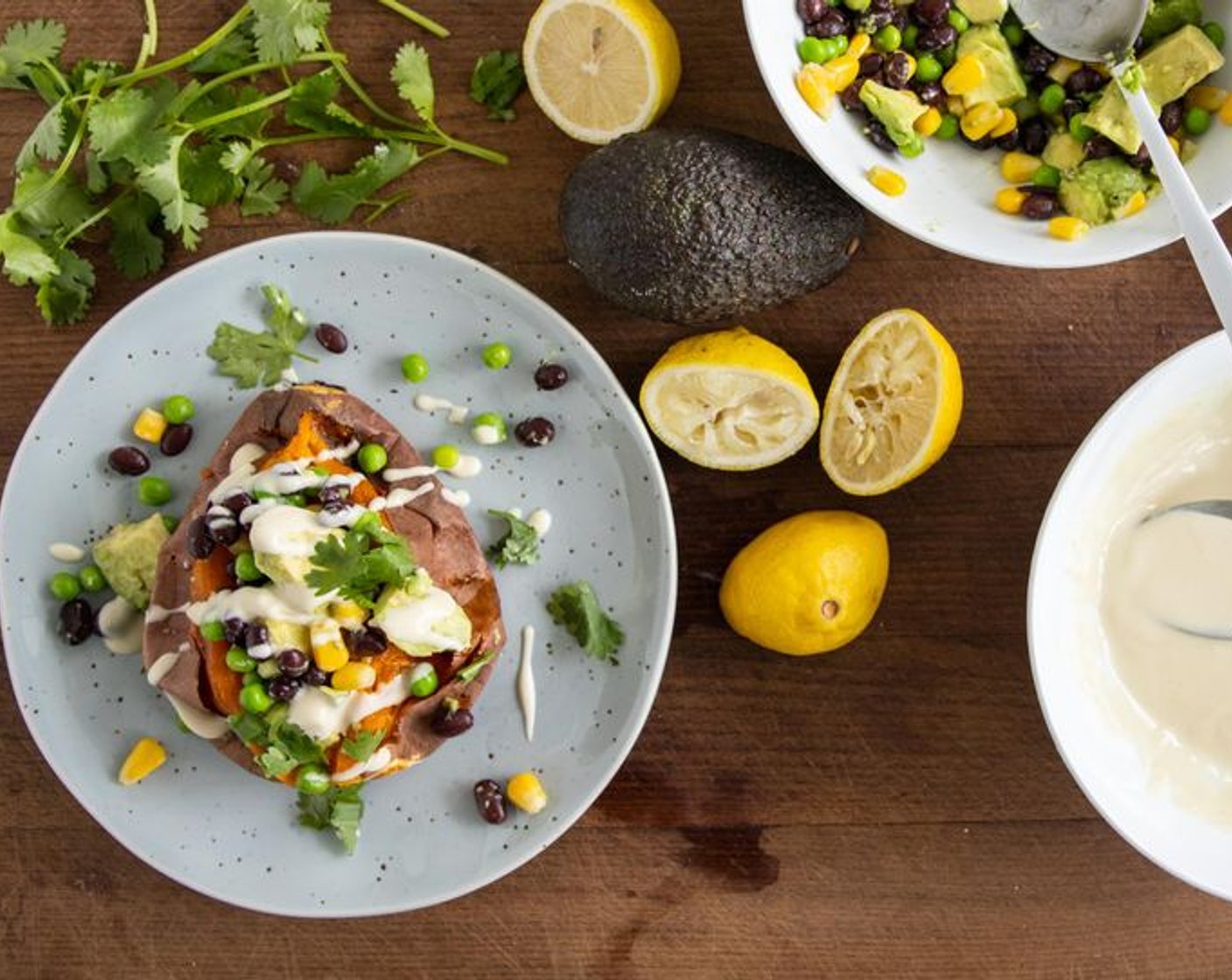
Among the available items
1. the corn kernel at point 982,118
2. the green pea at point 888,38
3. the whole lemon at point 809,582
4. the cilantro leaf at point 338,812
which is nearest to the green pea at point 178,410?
the cilantro leaf at point 338,812

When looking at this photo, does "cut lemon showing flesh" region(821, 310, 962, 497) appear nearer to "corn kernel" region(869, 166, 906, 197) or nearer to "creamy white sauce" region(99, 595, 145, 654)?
"corn kernel" region(869, 166, 906, 197)

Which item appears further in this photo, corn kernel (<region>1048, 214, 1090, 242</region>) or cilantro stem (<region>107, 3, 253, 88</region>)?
cilantro stem (<region>107, 3, 253, 88</region>)

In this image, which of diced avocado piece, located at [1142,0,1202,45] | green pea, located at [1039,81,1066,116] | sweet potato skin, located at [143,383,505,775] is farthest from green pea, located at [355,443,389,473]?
diced avocado piece, located at [1142,0,1202,45]

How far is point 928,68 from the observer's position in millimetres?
2688

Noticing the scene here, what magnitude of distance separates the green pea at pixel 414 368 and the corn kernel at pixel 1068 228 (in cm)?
130

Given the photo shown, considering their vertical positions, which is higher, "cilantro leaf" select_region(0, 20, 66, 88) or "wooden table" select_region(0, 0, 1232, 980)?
"cilantro leaf" select_region(0, 20, 66, 88)

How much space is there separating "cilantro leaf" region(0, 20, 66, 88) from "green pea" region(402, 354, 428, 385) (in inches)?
39.7

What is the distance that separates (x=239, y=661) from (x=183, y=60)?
129 centimetres

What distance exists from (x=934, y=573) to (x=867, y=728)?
0.38 meters

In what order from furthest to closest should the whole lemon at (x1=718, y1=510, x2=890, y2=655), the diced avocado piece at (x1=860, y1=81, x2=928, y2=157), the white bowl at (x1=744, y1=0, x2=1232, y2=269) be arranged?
1. the whole lemon at (x1=718, y1=510, x2=890, y2=655)
2. the diced avocado piece at (x1=860, y1=81, x2=928, y2=157)
3. the white bowl at (x1=744, y1=0, x2=1232, y2=269)

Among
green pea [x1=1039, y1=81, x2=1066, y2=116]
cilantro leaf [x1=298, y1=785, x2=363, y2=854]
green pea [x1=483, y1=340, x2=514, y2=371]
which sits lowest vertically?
cilantro leaf [x1=298, y1=785, x2=363, y2=854]

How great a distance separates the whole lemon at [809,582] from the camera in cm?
278

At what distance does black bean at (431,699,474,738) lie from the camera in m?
2.74

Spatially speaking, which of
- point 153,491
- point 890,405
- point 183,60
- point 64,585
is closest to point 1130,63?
point 890,405
